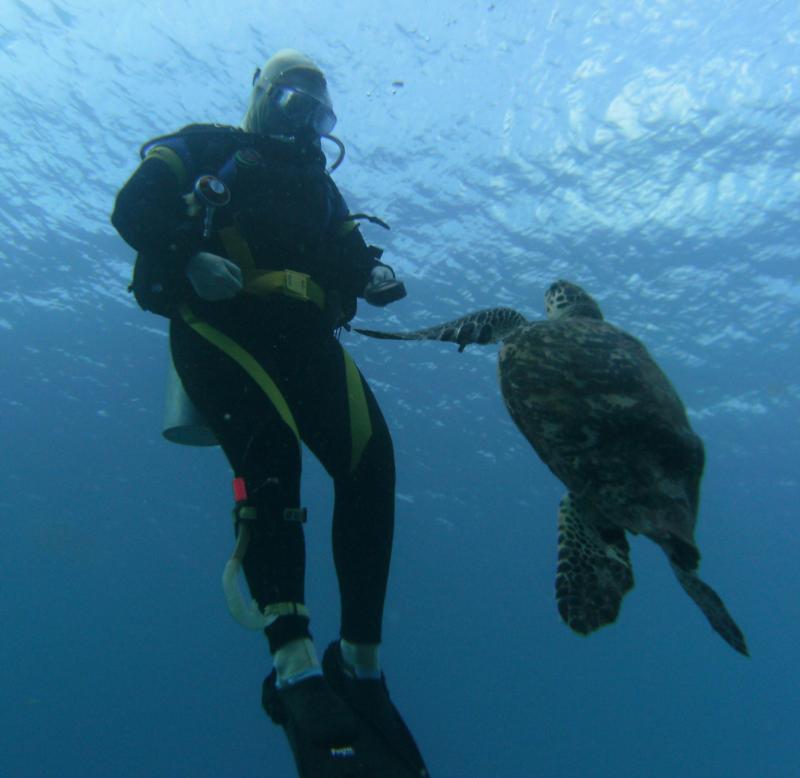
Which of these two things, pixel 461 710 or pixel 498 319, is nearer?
pixel 498 319

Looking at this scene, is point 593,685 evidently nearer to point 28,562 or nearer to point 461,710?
point 461,710

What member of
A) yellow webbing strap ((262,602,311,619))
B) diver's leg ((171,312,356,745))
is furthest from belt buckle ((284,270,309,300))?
yellow webbing strap ((262,602,311,619))

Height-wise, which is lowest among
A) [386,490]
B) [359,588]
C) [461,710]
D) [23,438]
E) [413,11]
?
[461,710]

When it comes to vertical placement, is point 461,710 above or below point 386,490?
below

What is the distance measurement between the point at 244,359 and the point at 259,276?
526mm

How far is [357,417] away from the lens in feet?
12.0

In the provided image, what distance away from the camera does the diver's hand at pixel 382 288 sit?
3.78 meters

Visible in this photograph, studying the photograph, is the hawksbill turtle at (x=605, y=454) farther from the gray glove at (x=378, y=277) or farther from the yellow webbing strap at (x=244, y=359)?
the yellow webbing strap at (x=244, y=359)

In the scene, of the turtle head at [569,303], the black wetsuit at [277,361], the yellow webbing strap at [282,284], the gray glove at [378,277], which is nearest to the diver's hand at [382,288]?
the gray glove at [378,277]

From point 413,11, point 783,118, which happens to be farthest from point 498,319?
point 783,118

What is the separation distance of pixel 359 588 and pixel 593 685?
211ft

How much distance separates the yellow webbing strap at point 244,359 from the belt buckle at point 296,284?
1.49 ft

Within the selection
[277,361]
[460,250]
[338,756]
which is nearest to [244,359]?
[277,361]

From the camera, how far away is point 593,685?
191ft
